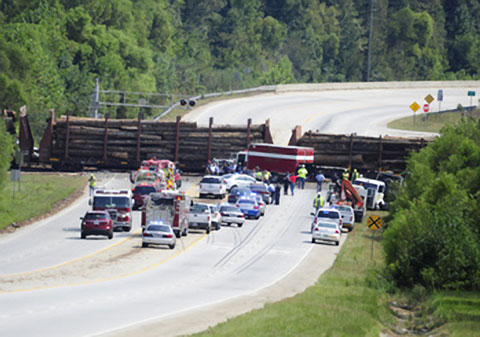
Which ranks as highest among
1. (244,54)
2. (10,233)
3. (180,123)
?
(244,54)

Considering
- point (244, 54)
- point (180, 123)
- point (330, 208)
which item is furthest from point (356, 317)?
point (244, 54)

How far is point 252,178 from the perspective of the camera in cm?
7100

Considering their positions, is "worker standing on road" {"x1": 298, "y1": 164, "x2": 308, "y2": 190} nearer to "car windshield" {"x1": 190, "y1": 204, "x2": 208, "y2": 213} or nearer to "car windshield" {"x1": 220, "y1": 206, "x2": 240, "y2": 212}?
"car windshield" {"x1": 220, "y1": 206, "x2": 240, "y2": 212}

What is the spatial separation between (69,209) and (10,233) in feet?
29.8

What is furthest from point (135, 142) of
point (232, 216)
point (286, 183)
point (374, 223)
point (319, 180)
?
point (374, 223)

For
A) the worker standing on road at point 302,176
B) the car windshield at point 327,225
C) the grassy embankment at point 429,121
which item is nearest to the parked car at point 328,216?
the car windshield at point 327,225

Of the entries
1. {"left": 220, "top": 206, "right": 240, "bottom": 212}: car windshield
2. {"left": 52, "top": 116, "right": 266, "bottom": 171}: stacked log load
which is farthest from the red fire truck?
{"left": 220, "top": 206, "right": 240, "bottom": 212}: car windshield

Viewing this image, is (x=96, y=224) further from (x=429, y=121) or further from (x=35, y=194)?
(x=429, y=121)

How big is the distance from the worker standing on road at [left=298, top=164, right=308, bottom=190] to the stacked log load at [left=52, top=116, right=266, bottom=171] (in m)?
6.98

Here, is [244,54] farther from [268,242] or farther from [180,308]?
[180,308]

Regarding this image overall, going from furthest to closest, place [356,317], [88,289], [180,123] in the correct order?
[180,123], [88,289], [356,317]

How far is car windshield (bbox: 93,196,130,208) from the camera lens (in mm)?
52594

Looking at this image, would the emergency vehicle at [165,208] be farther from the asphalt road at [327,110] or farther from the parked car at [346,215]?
the asphalt road at [327,110]

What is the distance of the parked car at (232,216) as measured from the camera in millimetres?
57188
